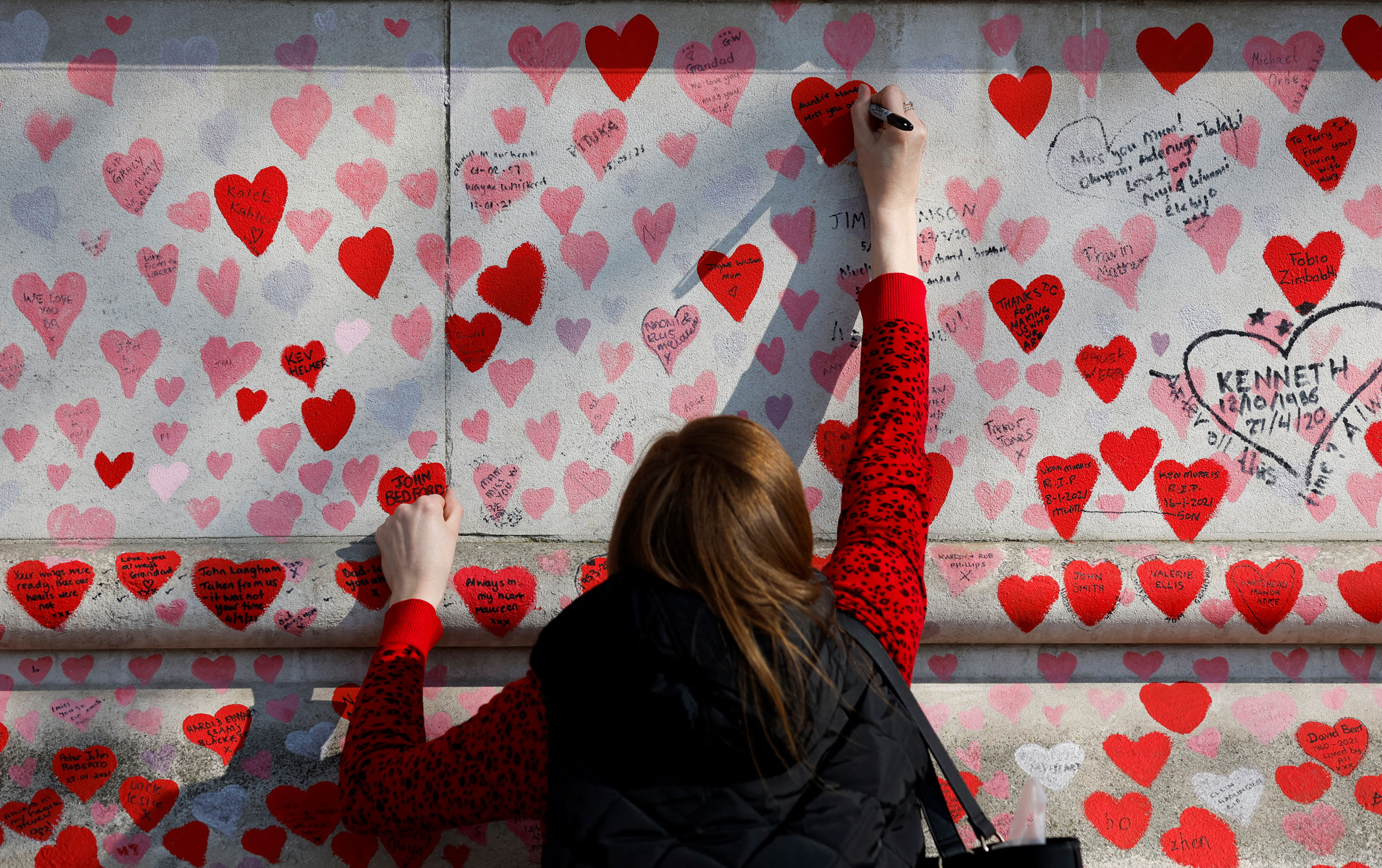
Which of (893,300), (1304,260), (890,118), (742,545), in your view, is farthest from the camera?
(1304,260)

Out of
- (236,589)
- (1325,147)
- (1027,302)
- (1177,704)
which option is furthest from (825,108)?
(236,589)

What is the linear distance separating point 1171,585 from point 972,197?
1157 millimetres

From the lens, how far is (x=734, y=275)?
236 centimetres

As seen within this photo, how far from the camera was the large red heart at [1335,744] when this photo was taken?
2385 millimetres

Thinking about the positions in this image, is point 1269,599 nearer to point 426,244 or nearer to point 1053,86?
point 1053,86

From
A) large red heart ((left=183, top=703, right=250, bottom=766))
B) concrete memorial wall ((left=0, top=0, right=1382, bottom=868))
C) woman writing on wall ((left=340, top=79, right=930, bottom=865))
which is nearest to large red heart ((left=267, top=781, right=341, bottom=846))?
concrete memorial wall ((left=0, top=0, right=1382, bottom=868))

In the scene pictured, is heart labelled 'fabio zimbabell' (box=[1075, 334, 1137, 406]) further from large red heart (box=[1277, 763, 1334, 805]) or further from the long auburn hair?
the long auburn hair

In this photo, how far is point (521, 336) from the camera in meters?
2.34

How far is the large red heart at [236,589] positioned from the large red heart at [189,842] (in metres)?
0.54

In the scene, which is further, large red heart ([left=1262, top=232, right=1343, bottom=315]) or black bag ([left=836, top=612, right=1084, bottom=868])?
large red heart ([left=1262, top=232, right=1343, bottom=315])

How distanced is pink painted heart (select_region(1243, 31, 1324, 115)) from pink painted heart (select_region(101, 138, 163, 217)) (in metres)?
2.93

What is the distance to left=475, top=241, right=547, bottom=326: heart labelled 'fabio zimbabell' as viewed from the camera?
91.4 inches

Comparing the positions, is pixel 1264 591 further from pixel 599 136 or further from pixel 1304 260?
pixel 599 136

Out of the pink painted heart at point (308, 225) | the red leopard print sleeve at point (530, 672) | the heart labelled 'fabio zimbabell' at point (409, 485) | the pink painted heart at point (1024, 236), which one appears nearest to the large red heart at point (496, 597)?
the red leopard print sleeve at point (530, 672)
